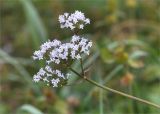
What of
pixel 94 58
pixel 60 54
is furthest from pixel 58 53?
pixel 94 58

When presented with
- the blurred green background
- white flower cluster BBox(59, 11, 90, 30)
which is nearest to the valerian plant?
white flower cluster BBox(59, 11, 90, 30)

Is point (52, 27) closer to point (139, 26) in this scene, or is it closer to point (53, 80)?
point (139, 26)

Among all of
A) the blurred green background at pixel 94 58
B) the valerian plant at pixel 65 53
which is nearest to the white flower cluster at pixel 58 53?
the valerian plant at pixel 65 53

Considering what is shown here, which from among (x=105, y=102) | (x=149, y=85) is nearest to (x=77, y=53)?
(x=105, y=102)

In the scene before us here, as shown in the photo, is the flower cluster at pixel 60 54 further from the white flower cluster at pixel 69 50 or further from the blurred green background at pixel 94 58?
the blurred green background at pixel 94 58

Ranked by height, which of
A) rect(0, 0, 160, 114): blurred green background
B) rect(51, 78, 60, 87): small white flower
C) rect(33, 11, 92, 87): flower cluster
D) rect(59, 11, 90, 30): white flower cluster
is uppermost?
rect(0, 0, 160, 114): blurred green background

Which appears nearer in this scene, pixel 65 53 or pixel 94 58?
pixel 65 53

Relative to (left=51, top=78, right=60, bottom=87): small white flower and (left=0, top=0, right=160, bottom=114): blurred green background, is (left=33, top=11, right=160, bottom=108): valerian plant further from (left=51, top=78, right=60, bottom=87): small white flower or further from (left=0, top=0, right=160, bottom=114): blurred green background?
(left=0, top=0, right=160, bottom=114): blurred green background

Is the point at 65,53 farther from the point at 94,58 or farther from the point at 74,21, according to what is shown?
the point at 94,58
